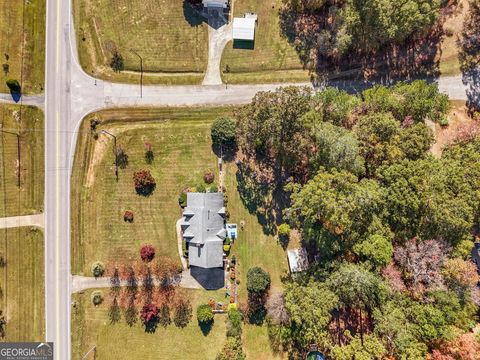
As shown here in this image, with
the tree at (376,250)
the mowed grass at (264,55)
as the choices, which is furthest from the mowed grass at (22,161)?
the tree at (376,250)

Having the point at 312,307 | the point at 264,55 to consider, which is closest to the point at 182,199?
the point at 312,307

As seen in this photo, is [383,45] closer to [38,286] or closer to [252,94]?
[252,94]

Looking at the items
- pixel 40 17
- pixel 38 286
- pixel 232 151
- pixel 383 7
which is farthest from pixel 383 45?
pixel 38 286

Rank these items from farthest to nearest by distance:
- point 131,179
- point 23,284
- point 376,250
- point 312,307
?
point 131,179 → point 23,284 → point 312,307 → point 376,250

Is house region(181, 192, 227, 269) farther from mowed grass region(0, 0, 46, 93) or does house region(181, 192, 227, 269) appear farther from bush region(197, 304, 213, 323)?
mowed grass region(0, 0, 46, 93)

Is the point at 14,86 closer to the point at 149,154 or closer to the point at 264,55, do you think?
the point at 149,154

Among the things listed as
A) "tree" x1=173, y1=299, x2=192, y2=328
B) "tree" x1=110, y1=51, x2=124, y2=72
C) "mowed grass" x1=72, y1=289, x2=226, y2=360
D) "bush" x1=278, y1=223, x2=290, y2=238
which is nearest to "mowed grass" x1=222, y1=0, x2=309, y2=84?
"tree" x1=110, y1=51, x2=124, y2=72
